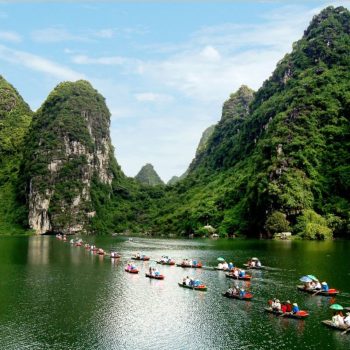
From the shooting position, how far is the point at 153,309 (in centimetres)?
4216

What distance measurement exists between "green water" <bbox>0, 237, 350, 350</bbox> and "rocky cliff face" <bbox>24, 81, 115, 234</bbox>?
343 feet

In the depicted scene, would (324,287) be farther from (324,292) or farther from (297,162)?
(297,162)

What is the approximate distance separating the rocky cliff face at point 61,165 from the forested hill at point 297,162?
109 ft

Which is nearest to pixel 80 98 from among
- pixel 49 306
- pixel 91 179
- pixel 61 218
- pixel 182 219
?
pixel 91 179

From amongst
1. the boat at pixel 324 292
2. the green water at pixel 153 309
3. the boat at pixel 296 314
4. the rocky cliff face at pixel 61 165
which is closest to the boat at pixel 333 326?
the green water at pixel 153 309

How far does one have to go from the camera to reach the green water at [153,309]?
3284 cm

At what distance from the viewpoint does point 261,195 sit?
423ft

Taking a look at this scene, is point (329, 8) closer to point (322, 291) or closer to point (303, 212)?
point (303, 212)

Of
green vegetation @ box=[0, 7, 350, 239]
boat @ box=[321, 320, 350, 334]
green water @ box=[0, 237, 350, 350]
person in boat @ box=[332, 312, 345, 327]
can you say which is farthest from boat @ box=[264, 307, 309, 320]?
green vegetation @ box=[0, 7, 350, 239]

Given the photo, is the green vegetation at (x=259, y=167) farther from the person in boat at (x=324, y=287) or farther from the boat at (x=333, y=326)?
the boat at (x=333, y=326)

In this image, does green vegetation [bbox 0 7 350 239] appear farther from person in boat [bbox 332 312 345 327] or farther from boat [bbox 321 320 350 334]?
person in boat [bbox 332 312 345 327]

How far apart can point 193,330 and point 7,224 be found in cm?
14822

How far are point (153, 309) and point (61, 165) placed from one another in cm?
14583

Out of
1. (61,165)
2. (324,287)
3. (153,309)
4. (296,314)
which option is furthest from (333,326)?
(61,165)
